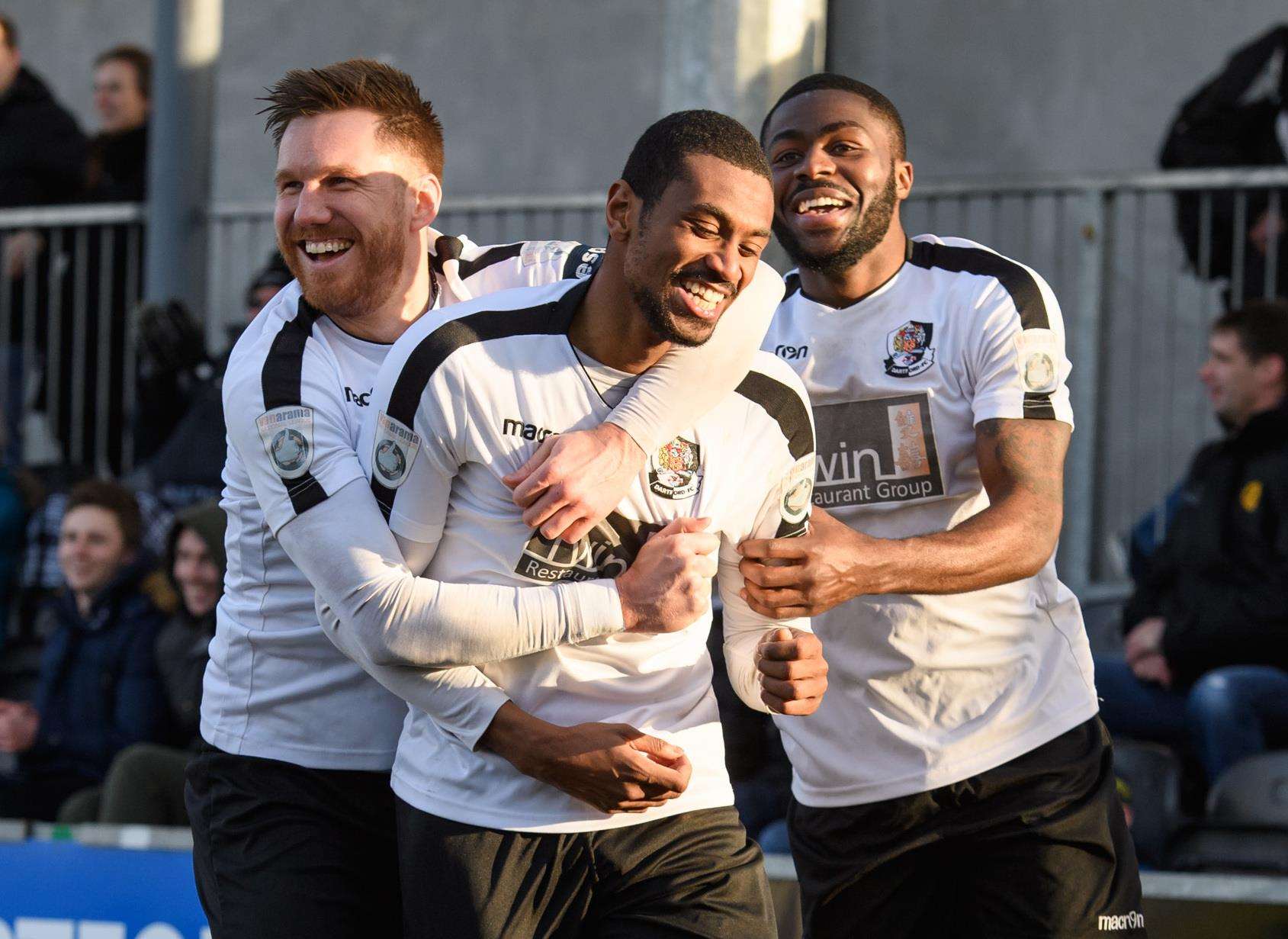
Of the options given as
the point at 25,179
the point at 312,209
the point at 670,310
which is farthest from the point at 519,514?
the point at 25,179

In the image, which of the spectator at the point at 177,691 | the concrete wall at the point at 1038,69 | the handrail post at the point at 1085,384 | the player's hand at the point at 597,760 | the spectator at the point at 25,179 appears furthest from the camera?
the concrete wall at the point at 1038,69

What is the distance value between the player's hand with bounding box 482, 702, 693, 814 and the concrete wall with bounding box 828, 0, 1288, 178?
7.00 metres

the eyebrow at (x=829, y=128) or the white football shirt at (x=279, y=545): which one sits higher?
the eyebrow at (x=829, y=128)

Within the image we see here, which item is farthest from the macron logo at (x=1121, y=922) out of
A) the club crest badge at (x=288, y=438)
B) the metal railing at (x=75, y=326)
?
the metal railing at (x=75, y=326)

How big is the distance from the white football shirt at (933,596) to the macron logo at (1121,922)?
1.33ft

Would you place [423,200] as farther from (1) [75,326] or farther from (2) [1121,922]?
(1) [75,326]

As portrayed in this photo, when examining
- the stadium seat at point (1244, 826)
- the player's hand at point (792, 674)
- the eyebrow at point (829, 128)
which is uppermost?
the eyebrow at point (829, 128)

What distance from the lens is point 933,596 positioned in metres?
4.02

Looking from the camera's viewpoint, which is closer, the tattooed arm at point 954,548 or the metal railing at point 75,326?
the tattooed arm at point 954,548

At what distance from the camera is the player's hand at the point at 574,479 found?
3.07 m

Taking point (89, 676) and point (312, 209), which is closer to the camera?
point (312, 209)

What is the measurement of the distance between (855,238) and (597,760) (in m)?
1.58

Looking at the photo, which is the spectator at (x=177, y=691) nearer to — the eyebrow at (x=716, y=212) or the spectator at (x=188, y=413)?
the spectator at (x=188, y=413)

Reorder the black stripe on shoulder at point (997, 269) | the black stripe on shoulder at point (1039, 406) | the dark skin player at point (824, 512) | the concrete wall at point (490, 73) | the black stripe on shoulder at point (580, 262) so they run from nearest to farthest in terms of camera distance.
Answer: the dark skin player at point (824, 512) < the black stripe on shoulder at point (580, 262) < the black stripe on shoulder at point (1039, 406) < the black stripe on shoulder at point (997, 269) < the concrete wall at point (490, 73)
